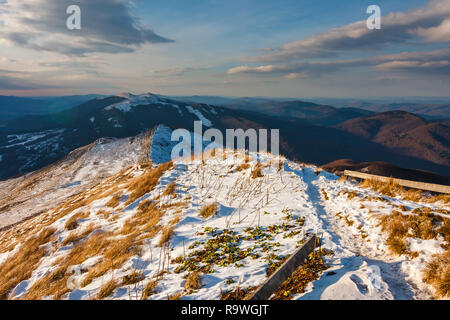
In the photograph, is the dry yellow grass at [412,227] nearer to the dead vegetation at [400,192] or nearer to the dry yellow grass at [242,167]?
the dead vegetation at [400,192]

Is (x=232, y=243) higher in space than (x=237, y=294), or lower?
lower

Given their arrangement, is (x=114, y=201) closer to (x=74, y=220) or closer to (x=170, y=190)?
(x=74, y=220)

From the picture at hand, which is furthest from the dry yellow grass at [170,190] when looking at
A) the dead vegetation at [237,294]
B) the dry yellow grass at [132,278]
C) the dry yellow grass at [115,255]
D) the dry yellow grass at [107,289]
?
the dead vegetation at [237,294]

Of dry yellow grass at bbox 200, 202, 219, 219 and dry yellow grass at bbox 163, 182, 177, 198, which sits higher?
dry yellow grass at bbox 163, 182, 177, 198

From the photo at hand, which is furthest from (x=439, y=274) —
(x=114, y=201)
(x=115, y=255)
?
(x=114, y=201)

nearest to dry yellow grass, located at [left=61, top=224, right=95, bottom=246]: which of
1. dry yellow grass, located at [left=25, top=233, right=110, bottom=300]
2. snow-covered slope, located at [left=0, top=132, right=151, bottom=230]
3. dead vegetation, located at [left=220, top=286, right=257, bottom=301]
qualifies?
dry yellow grass, located at [left=25, top=233, right=110, bottom=300]

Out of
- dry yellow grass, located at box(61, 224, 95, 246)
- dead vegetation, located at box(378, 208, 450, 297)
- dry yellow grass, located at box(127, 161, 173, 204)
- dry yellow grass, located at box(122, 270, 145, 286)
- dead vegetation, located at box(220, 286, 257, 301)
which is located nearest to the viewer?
dead vegetation, located at box(378, 208, 450, 297)

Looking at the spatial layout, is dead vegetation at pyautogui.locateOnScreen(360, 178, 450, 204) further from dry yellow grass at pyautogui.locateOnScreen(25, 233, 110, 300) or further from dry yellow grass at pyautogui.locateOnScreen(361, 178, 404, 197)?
dry yellow grass at pyautogui.locateOnScreen(25, 233, 110, 300)
